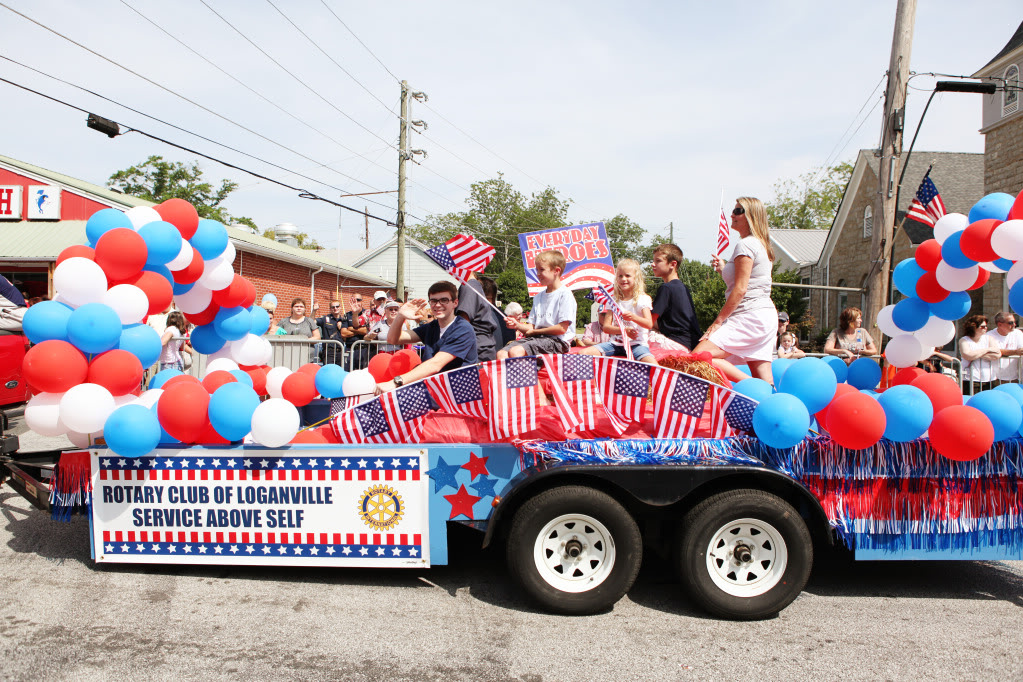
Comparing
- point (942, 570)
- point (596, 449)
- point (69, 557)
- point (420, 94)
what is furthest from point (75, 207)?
point (942, 570)

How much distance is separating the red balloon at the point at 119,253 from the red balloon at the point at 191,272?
0.64 metres

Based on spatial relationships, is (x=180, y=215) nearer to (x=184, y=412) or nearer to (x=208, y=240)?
(x=208, y=240)

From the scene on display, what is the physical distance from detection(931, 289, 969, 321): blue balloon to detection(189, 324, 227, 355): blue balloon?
548cm

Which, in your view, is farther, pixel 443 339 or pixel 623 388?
pixel 443 339

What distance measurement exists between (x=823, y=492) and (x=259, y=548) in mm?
3178

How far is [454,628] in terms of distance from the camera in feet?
12.0

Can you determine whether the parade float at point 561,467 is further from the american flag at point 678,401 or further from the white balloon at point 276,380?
the white balloon at point 276,380

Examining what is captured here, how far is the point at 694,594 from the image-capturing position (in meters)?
3.80

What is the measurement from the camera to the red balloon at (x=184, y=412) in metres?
4.02

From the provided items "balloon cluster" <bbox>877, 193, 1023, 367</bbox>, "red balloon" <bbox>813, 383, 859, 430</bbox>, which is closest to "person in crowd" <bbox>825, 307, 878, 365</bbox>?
"balloon cluster" <bbox>877, 193, 1023, 367</bbox>

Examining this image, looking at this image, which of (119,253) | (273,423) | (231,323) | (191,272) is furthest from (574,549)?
(231,323)

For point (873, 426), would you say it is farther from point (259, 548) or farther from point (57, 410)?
point (57, 410)

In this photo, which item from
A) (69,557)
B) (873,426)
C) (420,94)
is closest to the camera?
(873,426)

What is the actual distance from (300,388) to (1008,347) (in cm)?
796
